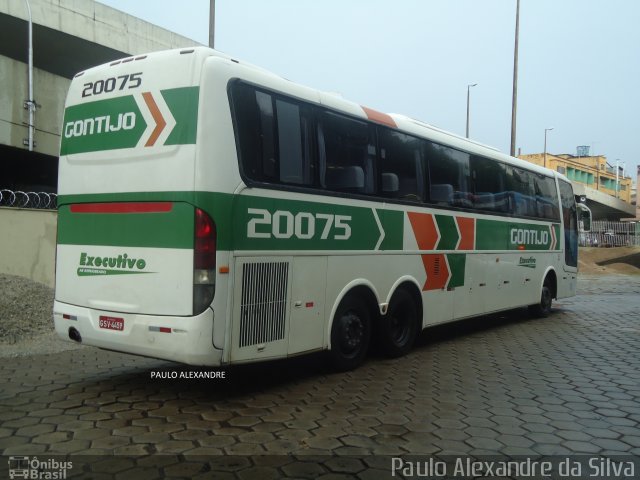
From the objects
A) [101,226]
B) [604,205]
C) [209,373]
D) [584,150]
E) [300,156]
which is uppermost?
[584,150]

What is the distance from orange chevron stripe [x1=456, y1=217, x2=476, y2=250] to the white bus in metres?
1.46

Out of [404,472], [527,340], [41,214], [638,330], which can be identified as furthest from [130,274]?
[638,330]

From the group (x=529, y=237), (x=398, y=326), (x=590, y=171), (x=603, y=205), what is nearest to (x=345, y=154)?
(x=398, y=326)

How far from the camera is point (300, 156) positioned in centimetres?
584

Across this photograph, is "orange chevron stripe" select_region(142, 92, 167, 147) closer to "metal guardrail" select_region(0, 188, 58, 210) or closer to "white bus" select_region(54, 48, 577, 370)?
"white bus" select_region(54, 48, 577, 370)

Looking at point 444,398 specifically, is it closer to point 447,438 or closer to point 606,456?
point 447,438

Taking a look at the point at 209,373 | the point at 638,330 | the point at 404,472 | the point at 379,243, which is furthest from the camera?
the point at 638,330

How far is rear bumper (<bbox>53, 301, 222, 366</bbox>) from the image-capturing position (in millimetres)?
4836

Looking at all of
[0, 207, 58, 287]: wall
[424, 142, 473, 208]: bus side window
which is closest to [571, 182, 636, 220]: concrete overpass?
[424, 142, 473, 208]: bus side window

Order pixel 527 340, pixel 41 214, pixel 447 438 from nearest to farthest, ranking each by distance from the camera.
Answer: pixel 447 438 → pixel 527 340 → pixel 41 214

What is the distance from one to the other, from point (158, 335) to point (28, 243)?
26.1ft

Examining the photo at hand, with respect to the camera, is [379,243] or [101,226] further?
[379,243]

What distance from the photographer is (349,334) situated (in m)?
6.61

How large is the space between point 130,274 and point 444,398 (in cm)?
332
